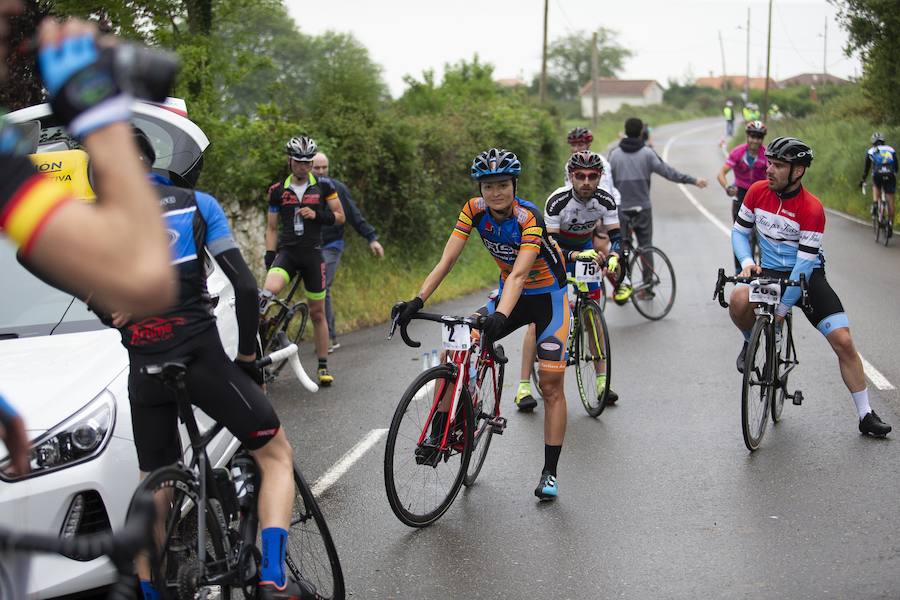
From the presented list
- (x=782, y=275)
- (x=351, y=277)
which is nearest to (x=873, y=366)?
(x=782, y=275)

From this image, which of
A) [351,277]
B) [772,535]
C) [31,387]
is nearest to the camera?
[31,387]

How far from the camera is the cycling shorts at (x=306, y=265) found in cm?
947

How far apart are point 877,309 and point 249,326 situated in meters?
10.0

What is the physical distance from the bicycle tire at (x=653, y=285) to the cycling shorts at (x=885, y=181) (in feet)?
28.2

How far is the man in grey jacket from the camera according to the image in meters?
12.5

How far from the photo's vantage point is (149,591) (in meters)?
3.67

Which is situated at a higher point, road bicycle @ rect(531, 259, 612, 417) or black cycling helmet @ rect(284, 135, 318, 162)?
black cycling helmet @ rect(284, 135, 318, 162)

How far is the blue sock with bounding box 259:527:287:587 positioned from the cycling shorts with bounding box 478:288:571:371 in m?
2.57

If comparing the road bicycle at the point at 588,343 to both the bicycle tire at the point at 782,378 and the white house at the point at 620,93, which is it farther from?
the white house at the point at 620,93

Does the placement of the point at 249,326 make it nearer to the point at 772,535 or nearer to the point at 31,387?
the point at 31,387

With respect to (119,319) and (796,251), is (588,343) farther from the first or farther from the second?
(119,319)

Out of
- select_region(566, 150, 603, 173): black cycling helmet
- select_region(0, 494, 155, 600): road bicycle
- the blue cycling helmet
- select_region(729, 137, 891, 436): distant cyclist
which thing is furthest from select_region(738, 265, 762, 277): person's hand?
select_region(0, 494, 155, 600): road bicycle

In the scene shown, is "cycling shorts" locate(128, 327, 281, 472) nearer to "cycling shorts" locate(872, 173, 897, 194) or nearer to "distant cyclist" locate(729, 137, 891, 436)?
"distant cyclist" locate(729, 137, 891, 436)

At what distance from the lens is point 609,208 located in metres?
8.48
